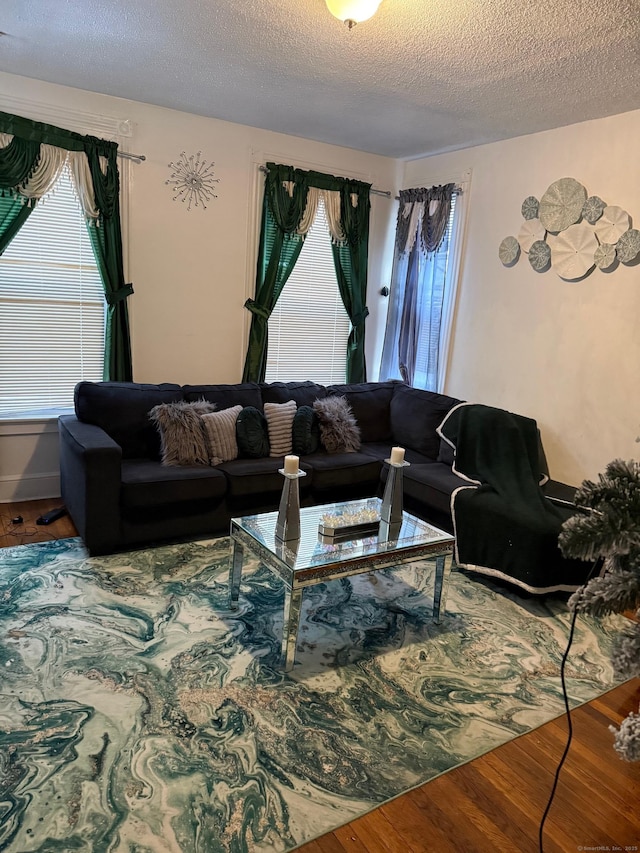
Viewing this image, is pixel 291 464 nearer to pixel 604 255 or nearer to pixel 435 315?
pixel 604 255

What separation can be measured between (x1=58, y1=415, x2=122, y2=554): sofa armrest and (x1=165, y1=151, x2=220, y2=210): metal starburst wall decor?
1.89 metres

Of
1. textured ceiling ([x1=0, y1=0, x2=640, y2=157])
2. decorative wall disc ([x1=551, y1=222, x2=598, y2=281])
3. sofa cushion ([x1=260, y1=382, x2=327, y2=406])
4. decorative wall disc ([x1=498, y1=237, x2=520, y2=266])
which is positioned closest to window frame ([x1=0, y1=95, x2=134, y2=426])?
textured ceiling ([x1=0, y1=0, x2=640, y2=157])

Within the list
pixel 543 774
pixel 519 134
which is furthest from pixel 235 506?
pixel 519 134

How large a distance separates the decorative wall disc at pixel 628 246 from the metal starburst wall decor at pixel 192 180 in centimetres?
276

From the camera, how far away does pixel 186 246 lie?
14.1ft

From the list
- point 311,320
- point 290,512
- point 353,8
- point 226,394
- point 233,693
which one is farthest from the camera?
point 311,320

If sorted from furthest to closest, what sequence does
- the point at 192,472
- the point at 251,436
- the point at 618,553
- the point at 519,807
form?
1. the point at 251,436
2. the point at 192,472
3. the point at 519,807
4. the point at 618,553

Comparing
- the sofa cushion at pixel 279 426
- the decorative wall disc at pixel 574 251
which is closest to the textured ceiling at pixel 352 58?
the decorative wall disc at pixel 574 251

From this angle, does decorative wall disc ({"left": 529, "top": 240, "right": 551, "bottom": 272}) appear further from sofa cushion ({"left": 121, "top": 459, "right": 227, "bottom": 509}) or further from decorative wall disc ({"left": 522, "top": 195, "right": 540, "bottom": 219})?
sofa cushion ({"left": 121, "top": 459, "right": 227, "bottom": 509})

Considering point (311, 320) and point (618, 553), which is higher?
point (311, 320)

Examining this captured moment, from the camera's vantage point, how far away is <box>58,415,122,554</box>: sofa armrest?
10.5 ft

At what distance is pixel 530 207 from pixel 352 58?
5.61ft

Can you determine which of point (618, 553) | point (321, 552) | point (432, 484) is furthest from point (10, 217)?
point (618, 553)

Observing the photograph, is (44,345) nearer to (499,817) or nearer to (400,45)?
(400,45)
